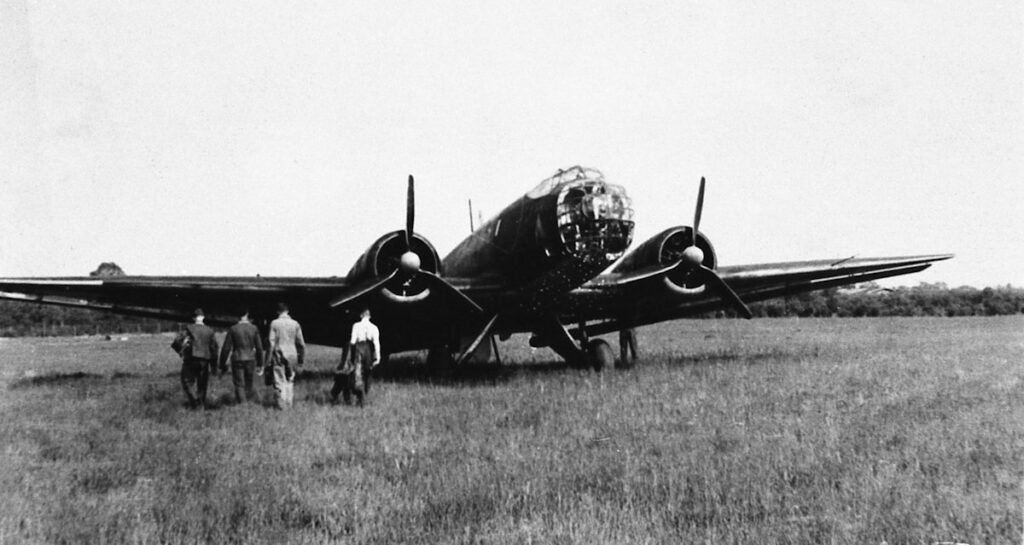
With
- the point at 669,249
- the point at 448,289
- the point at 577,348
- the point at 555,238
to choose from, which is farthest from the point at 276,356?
the point at 669,249

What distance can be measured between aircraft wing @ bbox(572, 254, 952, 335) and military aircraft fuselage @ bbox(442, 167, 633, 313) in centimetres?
122

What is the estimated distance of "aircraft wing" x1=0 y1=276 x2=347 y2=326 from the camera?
12398 millimetres

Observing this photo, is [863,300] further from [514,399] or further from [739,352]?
[514,399]

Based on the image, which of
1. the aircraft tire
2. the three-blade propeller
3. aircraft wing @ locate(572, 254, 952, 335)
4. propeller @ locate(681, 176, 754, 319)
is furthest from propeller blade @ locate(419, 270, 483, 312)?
propeller @ locate(681, 176, 754, 319)

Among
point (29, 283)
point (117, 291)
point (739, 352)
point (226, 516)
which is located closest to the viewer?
point (226, 516)

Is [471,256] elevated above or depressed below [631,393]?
above

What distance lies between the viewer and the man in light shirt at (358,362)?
10.5 metres

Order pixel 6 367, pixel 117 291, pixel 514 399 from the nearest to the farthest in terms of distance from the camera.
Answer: pixel 514 399
pixel 117 291
pixel 6 367

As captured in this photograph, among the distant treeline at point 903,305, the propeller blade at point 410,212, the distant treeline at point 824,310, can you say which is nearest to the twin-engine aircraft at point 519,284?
the propeller blade at point 410,212

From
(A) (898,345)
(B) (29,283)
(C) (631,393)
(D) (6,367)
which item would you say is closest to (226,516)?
(C) (631,393)

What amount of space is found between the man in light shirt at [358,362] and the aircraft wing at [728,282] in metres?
4.44

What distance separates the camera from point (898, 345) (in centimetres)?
1825

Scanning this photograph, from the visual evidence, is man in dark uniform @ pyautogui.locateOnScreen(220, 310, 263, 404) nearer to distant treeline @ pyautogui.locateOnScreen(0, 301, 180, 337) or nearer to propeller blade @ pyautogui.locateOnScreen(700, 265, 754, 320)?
propeller blade @ pyautogui.locateOnScreen(700, 265, 754, 320)

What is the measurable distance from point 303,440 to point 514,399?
3.38 meters
